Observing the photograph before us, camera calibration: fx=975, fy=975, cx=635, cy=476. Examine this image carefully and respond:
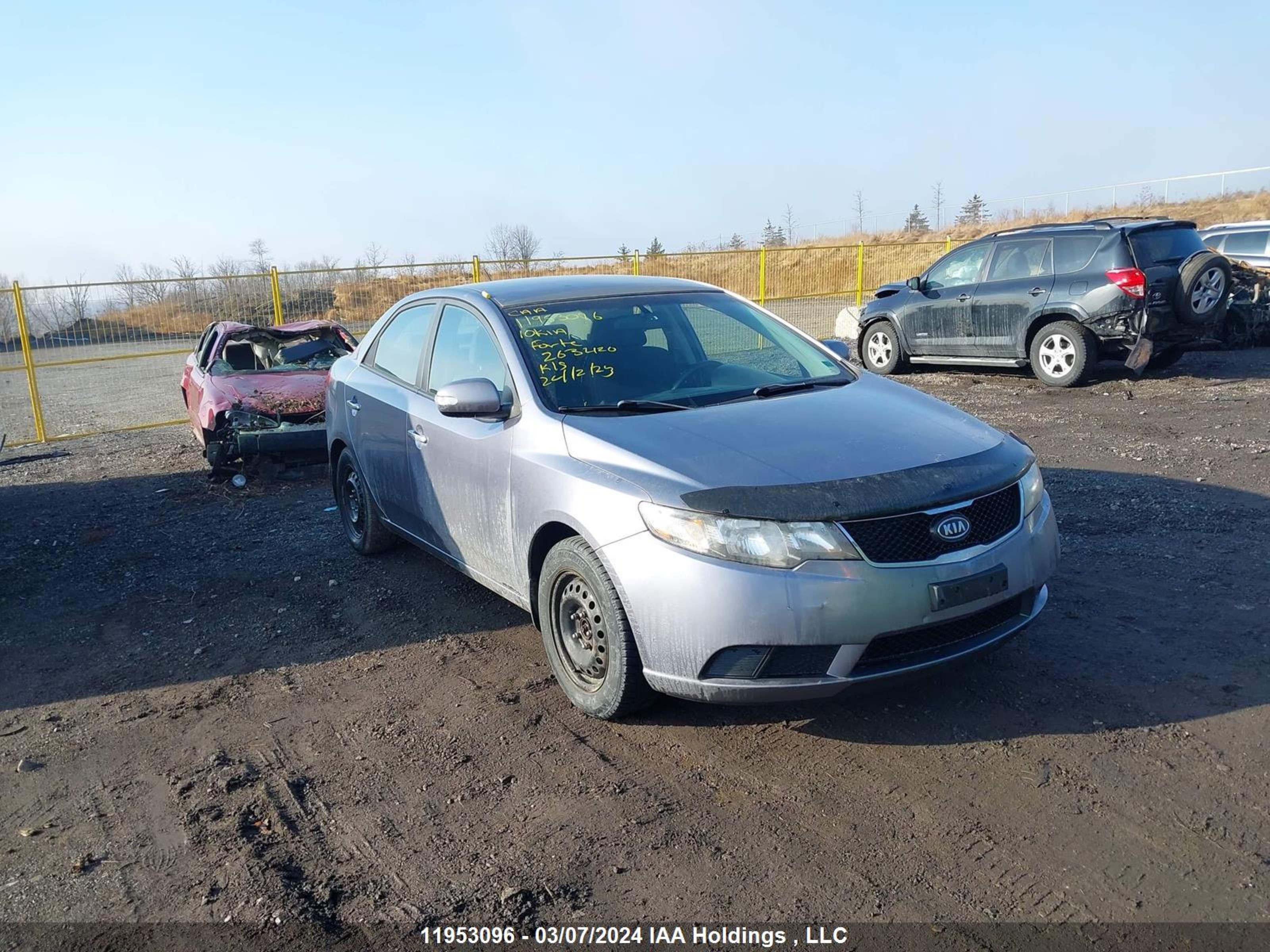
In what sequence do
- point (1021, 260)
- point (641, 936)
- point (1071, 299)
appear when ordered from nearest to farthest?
point (641, 936) < point (1071, 299) < point (1021, 260)

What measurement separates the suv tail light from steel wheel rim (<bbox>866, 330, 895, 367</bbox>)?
131 inches

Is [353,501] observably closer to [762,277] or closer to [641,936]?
[641,936]

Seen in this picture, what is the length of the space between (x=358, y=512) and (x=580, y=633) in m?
2.90

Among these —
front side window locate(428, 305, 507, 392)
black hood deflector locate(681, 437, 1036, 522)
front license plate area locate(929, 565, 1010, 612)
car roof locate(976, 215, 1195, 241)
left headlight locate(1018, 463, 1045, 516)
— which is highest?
car roof locate(976, 215, 1195, 241)

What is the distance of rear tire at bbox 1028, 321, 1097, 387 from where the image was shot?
11188 mm

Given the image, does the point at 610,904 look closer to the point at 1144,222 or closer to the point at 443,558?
the point at 443,558

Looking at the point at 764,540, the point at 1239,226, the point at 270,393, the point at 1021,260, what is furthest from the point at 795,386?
the point at 1239,226

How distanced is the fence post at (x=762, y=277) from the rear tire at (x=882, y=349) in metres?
5.20

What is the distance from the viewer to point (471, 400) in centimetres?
416

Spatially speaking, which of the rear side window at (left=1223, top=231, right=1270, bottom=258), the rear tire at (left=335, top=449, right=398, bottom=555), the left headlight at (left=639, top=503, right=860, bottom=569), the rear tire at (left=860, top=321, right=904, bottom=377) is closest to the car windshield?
the left headlight at (left=639, top=503, right=860, bottom=569)

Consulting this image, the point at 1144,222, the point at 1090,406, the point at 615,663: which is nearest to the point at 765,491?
the point at 615,663

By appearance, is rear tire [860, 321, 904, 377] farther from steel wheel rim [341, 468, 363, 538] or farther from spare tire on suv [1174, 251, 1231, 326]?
steel wheel rim [341, 468, 363, 538]

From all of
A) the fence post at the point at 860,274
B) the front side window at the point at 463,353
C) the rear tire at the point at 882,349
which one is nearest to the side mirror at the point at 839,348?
the front side window at the point at 463,353

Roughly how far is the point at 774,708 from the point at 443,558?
2.00 m
